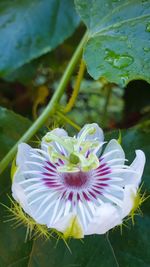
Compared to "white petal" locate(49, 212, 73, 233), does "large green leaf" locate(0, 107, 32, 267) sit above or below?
below

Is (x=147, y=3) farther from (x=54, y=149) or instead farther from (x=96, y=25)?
(x=54, y=149)

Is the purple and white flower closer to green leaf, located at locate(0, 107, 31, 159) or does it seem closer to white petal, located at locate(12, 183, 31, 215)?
white petal, located at locate(12, 183, 31, 215)

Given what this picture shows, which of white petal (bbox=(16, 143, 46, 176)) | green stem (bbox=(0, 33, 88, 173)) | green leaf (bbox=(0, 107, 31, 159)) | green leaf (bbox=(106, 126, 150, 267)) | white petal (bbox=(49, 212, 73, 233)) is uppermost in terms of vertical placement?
white petal (bbox=(16, 143, 46, 176))

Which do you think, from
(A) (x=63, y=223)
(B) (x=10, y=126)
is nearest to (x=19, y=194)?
→ (A) (x=63, y=223)

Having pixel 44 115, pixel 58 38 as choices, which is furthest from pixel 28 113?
pixel 44 115

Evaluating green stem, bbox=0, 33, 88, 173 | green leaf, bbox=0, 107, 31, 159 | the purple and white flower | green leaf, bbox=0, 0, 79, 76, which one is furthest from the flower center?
green leaf, bbox=0, 0, 79, 76

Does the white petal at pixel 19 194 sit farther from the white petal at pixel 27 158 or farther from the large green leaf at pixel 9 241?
the large green leaf at pixel 9 241
